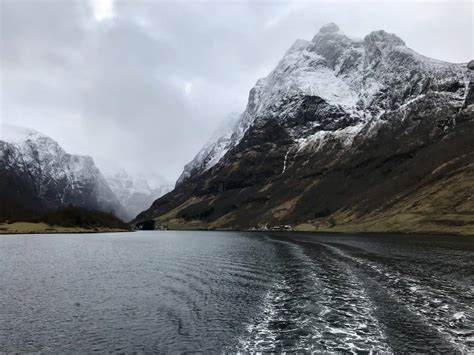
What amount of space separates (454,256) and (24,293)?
294ft

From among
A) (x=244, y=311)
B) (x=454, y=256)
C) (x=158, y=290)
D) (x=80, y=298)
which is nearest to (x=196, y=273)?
(x=158, y=290)

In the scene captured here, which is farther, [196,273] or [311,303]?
[196,273]

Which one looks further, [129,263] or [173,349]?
[129,263]

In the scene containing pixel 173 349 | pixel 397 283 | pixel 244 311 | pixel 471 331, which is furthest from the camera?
pixel 397 283

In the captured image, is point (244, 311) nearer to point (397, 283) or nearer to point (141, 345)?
point (141, 345)

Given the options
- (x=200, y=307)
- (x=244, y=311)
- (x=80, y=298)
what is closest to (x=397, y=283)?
(x=244, y=311)

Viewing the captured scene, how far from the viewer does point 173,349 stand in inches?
1412

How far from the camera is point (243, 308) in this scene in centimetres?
5059

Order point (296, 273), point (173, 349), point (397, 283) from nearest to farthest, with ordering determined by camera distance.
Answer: point (173, 349) < point (397, 283) < point (296, 273)

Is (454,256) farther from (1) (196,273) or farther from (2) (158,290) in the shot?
(2) (158,290)

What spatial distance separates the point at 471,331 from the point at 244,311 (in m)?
23.3

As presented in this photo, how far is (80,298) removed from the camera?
190 feet

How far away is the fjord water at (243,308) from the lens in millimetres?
37406

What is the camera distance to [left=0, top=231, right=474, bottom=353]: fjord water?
37.4m
